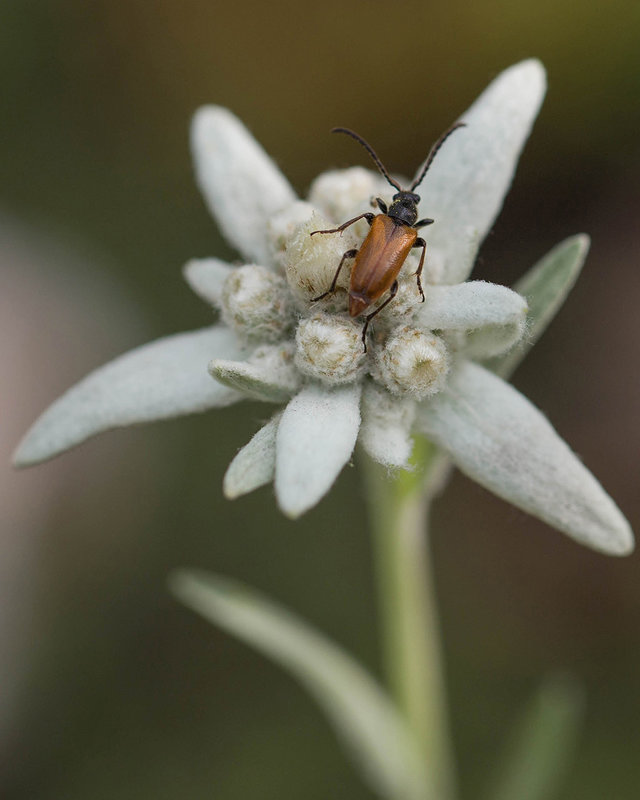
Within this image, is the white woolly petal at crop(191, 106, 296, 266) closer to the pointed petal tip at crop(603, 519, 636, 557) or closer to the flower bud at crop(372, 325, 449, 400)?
the flower bud at crop(372, 325, 449, 400)

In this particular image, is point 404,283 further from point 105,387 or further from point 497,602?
point 497,602

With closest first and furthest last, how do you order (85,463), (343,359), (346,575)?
(343,359) < (346,575) < (85,463)

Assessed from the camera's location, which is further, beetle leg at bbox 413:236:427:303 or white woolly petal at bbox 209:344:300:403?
beetle leg at bbox 413:236:427:303

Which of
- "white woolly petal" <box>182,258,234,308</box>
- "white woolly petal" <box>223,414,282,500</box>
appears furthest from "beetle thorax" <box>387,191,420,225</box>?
"white woolly petal" <box>223,414,282,500</box>

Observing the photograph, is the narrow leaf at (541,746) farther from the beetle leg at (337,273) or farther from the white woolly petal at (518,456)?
the beetle leg at (337,273)

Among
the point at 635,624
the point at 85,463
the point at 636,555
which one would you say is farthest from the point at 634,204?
the point at 85,463

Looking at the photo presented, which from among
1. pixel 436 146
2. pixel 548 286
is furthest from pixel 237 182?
pixel 548 286

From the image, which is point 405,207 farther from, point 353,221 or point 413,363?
point 413,363
